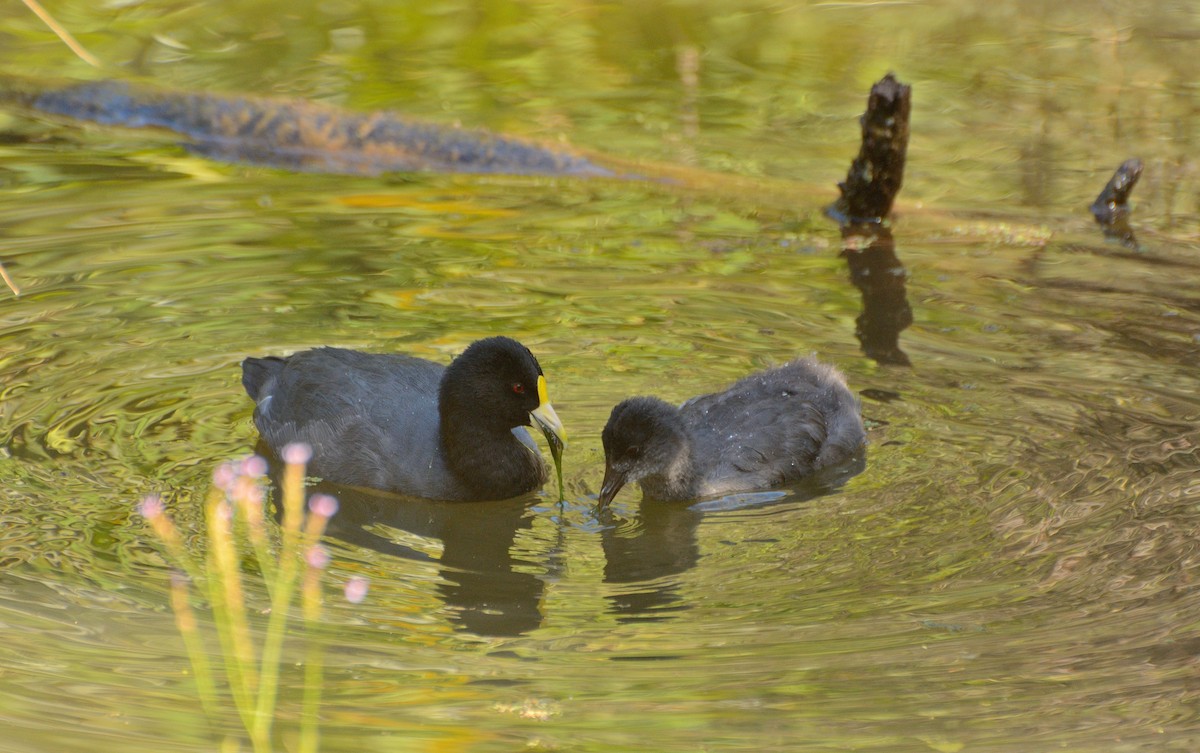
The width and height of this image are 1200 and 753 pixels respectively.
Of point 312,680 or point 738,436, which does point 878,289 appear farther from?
point 312,680

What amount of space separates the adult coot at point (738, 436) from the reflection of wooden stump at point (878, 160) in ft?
10.3

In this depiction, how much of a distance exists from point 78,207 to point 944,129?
6202 mm

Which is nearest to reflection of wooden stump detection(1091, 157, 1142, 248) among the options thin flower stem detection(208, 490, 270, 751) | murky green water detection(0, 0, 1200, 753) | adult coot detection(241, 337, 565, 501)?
murky green water detection(0, 0, 1200, 753)

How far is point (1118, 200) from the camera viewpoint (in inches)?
406

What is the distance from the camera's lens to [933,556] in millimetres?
5938

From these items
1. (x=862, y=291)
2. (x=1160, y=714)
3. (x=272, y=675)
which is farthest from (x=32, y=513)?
(x=862, y=291)

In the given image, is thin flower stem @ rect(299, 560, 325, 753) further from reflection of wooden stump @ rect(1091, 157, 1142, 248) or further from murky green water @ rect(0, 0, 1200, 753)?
reflection of wooden stump @ rect(1091, 157, 1142, 248)

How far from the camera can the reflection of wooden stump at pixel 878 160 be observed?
395 inches

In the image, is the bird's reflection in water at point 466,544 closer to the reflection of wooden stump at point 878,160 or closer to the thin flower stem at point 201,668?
the thin flower stem at point 201,668

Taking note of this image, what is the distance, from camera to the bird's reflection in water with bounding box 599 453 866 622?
577 centimetres

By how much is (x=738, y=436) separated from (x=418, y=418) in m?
1.41

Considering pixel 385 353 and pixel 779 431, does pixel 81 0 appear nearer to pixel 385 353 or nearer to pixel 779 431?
pixel 385 353

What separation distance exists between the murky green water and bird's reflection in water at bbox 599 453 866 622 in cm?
3

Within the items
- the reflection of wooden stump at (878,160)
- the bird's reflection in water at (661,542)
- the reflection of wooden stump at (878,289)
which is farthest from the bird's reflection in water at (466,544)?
the reflection of wooden stump at (878,160)
